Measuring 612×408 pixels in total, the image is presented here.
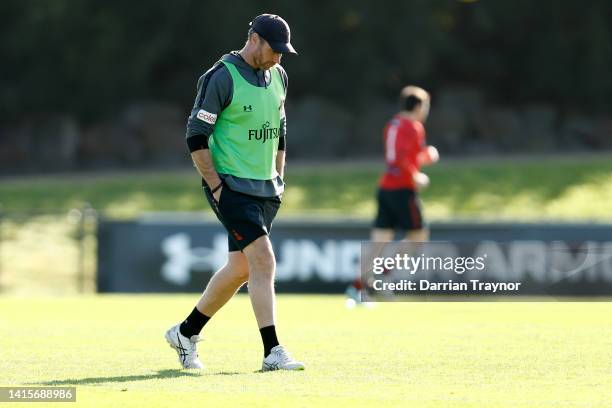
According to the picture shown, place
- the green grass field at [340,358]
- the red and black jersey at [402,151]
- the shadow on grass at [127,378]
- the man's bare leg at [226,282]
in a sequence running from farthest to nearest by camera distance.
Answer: the red and black jersey at [402,151]
the man's bare leg at [226,282]
the shadow on grass at [127,378]
the green grass field at [340,358]

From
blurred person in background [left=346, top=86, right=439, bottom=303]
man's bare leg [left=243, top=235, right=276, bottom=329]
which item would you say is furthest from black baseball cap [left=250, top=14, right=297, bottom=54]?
blurred person in background [left=346, top=86, right=439, bottom=303]

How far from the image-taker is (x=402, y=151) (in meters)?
14.5

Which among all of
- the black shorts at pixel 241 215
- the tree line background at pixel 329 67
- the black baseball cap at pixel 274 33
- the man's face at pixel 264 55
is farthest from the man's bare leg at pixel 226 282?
the tree line background at pixel 329 67

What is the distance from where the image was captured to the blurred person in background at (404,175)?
14.5 m

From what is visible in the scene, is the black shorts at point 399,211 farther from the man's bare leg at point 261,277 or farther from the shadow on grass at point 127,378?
the shadow on grass at point 127,378

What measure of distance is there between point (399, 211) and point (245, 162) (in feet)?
20.8

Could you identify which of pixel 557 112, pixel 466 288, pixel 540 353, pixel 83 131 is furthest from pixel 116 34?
pixel 540 353

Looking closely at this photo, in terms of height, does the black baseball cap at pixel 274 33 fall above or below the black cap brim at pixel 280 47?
above

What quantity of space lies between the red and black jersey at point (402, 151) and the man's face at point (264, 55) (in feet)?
20.3

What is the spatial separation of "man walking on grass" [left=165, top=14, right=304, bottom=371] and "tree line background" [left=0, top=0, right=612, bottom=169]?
23.2 metres

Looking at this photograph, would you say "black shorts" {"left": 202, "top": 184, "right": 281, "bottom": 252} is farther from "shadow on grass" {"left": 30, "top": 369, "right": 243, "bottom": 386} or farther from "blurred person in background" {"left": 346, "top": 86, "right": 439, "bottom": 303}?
"blurred person in background" {"left": 346, "top": 86, "right": 439, "bottom": 303}

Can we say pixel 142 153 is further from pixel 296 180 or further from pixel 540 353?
pixel 540 353

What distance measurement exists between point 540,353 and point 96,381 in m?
3.02

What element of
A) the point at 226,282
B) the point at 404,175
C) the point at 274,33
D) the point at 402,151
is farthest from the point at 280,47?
the point at 404,175
